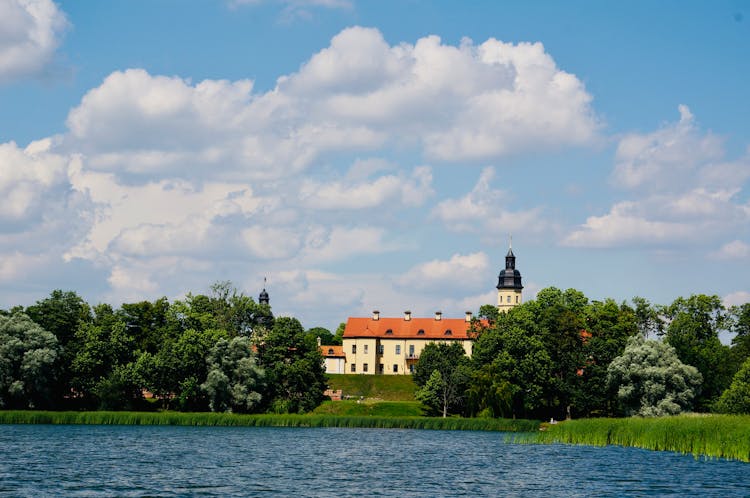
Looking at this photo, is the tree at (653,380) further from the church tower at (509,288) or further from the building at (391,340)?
the church tower at (509,288)

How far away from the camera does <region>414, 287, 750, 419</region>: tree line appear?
86938 millimetres

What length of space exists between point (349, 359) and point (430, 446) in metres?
83.2

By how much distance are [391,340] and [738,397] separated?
245 ft

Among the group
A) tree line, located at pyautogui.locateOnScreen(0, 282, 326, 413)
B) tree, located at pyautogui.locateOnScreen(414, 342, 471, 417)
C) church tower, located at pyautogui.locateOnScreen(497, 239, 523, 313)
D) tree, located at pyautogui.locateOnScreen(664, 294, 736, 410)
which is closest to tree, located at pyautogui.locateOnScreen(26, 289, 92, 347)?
tree line, located at pyautogui.locateOnScreen(0, 282, 326, 413)

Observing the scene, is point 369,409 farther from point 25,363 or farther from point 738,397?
point 738,397

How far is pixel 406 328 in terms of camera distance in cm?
14912

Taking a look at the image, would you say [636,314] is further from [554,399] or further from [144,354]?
[144,354]

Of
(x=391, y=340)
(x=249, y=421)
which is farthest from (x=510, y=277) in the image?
(x=249, y=421)

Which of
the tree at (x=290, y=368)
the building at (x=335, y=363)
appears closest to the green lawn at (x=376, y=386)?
the building at (x=335, y=363)

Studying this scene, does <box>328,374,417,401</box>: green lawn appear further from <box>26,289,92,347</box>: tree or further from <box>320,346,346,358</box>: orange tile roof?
<box>26,289,92,347</box>: tree

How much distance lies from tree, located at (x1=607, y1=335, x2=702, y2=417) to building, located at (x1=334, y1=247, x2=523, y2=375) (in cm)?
5547

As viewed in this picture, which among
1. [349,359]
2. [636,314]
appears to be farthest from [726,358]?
[349,359]

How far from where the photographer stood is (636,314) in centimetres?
12200

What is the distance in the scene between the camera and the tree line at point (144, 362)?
90.8 m
